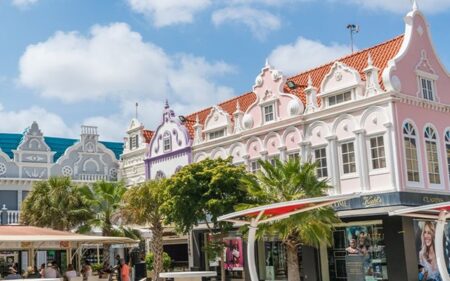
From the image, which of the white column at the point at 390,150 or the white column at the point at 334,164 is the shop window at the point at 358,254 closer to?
the white column at the point at 334,164

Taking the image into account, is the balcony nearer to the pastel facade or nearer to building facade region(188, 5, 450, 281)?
the pastel facade

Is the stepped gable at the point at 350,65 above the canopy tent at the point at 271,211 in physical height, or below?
above

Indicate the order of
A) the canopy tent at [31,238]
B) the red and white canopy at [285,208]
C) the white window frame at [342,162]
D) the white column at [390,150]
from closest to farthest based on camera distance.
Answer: the red and white canopy at [285,208], the canopy tent at [31,238], the white column at [390,150], the white window frame at [342,162]

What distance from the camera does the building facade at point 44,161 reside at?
42.3 metres

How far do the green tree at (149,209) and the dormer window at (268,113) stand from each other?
249 inches

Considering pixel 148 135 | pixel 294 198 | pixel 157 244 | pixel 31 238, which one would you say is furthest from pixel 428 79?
pixel 148 135

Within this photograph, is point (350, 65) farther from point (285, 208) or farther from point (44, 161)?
point (44, 161)

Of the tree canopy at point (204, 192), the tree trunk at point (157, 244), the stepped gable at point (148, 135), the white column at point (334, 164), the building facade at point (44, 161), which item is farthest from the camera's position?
the stepped gable at point (148, 135)

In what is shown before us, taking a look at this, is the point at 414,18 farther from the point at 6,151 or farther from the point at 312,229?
the point at 6,151

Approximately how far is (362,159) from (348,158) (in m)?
1.04

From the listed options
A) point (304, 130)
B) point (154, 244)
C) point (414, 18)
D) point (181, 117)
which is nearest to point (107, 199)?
point (154, 244)

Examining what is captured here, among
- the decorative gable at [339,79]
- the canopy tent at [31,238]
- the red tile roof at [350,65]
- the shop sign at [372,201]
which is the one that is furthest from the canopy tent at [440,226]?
the decorative gable at [339,79]

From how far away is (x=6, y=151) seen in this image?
4378 cm

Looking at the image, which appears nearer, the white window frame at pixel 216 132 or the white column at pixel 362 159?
the white column at pixel 362 159
